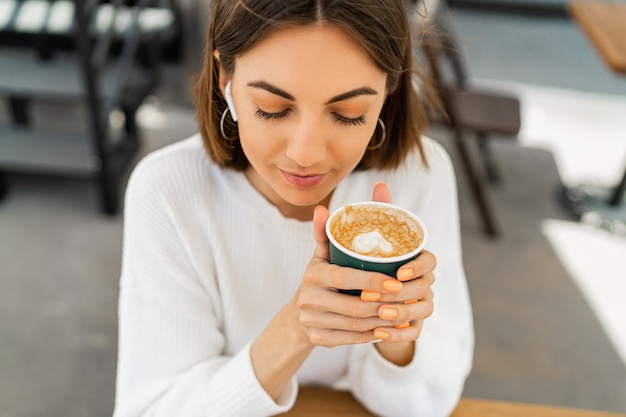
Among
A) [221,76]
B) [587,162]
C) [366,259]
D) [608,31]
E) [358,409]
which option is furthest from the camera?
[587,162]

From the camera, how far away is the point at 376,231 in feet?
2.77

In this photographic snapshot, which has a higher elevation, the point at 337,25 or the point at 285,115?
the point at 337,25

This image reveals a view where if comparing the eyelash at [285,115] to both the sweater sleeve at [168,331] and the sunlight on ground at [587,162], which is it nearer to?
the sweater sleeve at [168,331]

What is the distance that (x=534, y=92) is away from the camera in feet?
14.4

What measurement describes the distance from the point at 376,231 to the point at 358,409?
45 centimetres

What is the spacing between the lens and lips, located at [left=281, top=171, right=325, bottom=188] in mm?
940

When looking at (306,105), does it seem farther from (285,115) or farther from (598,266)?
(598,266)

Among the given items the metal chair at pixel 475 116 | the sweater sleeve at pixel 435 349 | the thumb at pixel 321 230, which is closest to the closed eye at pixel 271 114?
the thumb at pixel 321 230

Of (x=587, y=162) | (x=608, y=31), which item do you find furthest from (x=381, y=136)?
(x=587, y=162)

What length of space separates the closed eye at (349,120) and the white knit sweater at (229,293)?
30cm

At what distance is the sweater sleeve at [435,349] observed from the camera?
112 cm

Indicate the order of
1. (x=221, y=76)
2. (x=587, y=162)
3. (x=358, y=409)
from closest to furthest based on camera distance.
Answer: (x=221, y=76), (x=358, y=409), (x=587, y=162)

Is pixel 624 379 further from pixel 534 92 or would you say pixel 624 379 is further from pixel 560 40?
pixel 560 40

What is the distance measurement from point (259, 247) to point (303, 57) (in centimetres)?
47
